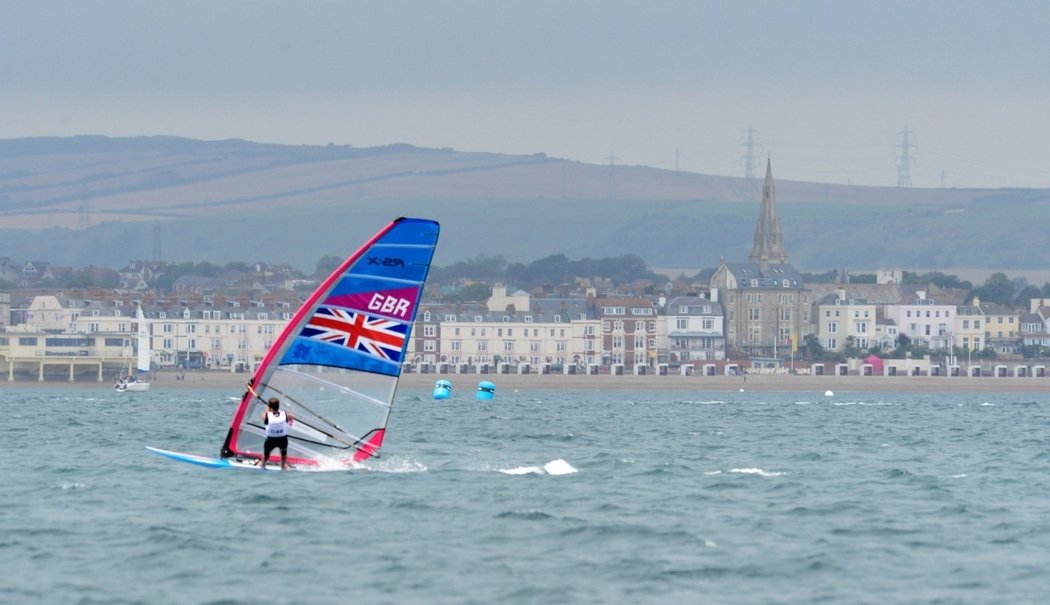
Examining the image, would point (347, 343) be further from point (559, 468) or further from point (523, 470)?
point (559, 468)

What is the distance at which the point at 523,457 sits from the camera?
39062mm

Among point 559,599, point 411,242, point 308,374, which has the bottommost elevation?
point 559,599

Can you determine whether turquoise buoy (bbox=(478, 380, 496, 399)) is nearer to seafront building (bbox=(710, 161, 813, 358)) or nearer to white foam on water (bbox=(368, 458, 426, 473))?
white foam on water (bbox=(368, 458, 426, 473))

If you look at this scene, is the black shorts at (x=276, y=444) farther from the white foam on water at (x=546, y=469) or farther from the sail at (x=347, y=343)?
the white foam on water at (x=546, y=469)

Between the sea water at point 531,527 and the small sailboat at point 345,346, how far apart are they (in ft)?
2.93

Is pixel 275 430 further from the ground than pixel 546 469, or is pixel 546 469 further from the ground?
pixel 275 430

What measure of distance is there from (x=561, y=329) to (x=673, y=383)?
26169 millimetres

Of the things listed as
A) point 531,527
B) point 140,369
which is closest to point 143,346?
point 140,369

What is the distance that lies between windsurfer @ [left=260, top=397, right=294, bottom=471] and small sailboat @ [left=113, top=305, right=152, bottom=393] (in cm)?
9035

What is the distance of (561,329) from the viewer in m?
170

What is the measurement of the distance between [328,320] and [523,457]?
9.30m

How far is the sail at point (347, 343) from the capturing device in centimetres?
3030

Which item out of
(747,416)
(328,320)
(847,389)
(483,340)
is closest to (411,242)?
(328,320)

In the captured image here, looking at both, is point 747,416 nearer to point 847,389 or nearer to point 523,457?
point 523,457
